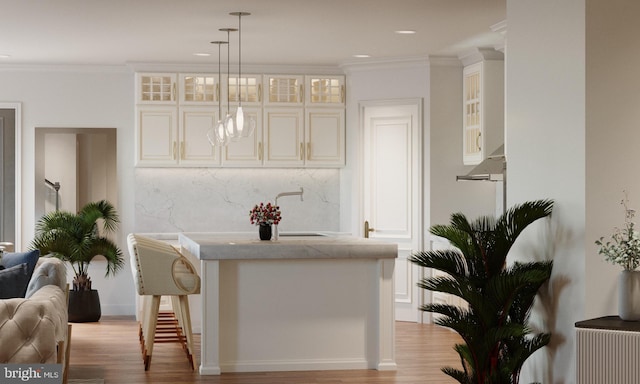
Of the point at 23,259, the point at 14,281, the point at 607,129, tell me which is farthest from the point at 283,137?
the point at 607,129

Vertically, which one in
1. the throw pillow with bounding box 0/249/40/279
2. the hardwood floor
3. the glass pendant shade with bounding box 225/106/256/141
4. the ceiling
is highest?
the ceiling

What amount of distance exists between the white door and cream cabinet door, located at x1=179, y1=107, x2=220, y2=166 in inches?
61.6

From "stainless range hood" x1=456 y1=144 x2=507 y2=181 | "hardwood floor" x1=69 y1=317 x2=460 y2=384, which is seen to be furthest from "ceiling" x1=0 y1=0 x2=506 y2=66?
"hardwood floor" x1=69 y1=317 x2=460 y2=384

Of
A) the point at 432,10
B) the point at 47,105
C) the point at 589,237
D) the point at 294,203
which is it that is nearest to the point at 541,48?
the point at 589,237

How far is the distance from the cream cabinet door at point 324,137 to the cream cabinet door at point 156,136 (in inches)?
54.6

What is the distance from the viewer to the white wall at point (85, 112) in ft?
31.9

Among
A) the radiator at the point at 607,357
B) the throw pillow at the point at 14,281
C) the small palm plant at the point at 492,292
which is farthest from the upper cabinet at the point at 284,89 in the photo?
the radiator at the point at 607,357

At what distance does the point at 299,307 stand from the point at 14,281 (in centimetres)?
200

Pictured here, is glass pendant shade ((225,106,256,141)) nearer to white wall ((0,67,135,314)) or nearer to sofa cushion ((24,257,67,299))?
sofa cushion ((24,257,67,299))

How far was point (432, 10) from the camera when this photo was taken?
22.2 ft

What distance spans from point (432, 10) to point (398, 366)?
8.57 ft

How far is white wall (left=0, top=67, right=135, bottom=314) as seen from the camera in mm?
9734

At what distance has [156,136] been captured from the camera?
963cm

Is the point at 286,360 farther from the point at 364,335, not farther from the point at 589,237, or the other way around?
the point at 589,237
